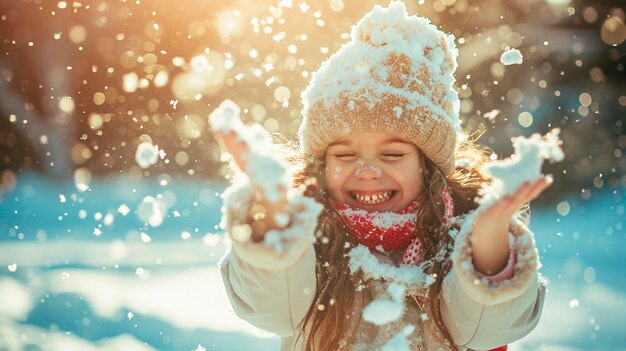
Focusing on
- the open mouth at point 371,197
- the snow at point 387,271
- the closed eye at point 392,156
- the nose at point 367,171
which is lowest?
the snow at point 387,271

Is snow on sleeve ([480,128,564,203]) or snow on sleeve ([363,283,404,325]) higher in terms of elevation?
snow on sleeve ([480,128,564,203])

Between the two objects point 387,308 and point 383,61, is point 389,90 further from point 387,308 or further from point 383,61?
point 387,308

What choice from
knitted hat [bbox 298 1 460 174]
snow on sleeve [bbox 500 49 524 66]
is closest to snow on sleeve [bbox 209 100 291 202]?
knitted hat [bbox 298 1 460 174]

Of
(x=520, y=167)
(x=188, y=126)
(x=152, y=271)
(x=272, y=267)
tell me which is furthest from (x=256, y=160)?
(x=188, y=126)

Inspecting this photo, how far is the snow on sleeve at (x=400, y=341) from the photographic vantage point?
213 cm

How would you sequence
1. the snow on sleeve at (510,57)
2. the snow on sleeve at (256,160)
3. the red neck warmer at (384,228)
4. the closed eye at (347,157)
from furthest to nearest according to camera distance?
the snow on sleeve at (510,57) < the closed eye at (347,157) < the red neck warmer at (384,228) < the snow on sleeve at (256,160)

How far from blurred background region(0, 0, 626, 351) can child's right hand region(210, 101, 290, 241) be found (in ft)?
11.4

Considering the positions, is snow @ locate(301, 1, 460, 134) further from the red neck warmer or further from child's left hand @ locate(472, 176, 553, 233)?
child's left hand @ locate(472, 176, 553, 233)

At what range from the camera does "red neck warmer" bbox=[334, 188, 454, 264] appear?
2367mm

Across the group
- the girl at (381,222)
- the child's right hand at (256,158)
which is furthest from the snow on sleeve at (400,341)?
the child's right hand at (256,158)

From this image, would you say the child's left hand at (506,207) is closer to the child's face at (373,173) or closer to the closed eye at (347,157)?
the child's face at (373,173)

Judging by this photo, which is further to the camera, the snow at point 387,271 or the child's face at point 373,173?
the child's face at point 373,173

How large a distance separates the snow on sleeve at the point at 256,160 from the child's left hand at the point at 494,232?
22.6 inches

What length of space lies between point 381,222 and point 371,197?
5.3 inches
